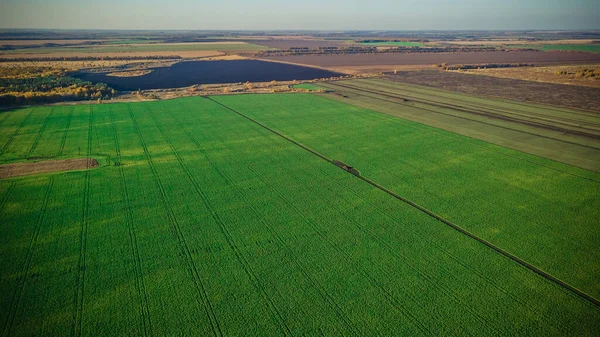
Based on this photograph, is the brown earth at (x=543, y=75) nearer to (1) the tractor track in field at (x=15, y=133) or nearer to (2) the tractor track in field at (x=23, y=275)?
(2) the tractor track in field at (x=23, y=275)

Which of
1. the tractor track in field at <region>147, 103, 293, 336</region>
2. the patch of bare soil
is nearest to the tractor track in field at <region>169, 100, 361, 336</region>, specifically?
the tractor track in field at <region>147, 103, 293, 336</region>

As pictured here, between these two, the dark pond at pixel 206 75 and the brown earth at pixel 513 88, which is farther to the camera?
the dark pond at pixel 206 75

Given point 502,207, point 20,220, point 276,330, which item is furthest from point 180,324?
point 502,207

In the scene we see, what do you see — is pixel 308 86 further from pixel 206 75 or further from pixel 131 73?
pixel 131 73

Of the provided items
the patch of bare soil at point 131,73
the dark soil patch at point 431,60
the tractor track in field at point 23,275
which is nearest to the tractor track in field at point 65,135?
the tractor track in field at point 23,275

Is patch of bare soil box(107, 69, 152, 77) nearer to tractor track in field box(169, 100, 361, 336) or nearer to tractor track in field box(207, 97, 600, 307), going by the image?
tractor track in field box(169, 100, 361, 336)
